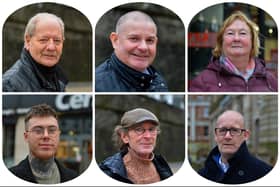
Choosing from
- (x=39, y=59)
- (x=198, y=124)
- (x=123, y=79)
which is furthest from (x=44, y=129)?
(x=198, y=124)

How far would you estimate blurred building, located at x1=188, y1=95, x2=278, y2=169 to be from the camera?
2453mm

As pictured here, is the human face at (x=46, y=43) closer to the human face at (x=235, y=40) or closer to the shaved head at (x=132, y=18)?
the shaved head at (x=132, y=18)

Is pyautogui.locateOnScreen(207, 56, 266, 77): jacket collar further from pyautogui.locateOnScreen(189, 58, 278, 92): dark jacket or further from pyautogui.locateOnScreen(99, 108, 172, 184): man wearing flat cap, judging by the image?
pyautogui.locateOnScreen(99, 108, 172, 184): man wearing flat cap

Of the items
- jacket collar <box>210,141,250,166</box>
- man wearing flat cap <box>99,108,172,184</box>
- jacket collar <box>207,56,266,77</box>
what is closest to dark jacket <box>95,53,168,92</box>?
man wearing flat cap <box>99,108,172,184</box>

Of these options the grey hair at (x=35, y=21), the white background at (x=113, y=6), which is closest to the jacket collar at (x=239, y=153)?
the white background at (x=113, y=6)

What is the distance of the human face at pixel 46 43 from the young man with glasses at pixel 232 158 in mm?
752

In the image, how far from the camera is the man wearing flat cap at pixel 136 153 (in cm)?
245

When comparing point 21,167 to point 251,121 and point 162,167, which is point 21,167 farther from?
point 251,121

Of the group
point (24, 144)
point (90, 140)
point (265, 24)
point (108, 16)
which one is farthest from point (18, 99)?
point (265, 24)

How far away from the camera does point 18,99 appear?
2.42 meters

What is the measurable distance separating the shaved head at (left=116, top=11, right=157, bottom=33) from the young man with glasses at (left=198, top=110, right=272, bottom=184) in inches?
20.5

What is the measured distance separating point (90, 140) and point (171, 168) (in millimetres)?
368

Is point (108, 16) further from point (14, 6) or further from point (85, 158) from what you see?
point (85, 158)

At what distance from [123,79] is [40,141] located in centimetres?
44
